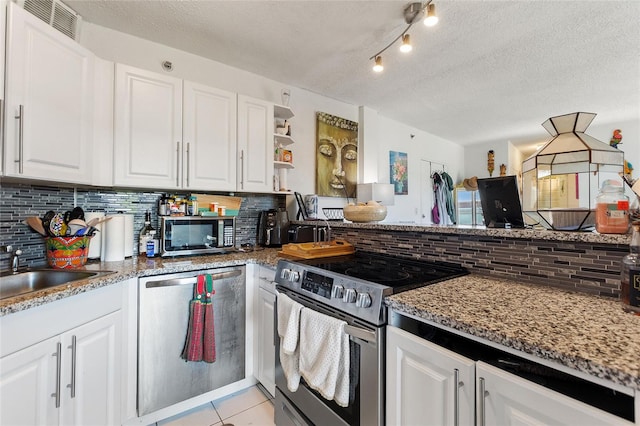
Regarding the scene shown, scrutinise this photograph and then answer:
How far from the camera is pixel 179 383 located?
1613 mm

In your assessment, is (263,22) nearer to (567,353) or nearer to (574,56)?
(567,353)

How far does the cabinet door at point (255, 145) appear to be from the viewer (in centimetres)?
222

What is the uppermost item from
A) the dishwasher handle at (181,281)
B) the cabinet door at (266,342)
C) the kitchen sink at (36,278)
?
the kitchen sink at (36,278)

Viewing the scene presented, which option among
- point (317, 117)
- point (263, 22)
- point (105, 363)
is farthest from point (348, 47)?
point (105, 363)

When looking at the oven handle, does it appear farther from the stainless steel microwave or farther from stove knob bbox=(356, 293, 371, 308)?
the stainless steel microwave

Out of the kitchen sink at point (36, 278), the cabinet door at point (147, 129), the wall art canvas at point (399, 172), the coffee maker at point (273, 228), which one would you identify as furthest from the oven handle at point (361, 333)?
the wall art canvas at point (399, 172)

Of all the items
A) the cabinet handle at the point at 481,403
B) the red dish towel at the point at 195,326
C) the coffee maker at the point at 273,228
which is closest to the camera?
the cabinet handle at the point at 481,403

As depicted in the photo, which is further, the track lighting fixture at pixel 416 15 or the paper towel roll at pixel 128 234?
the paper towel roll at pixel 128 234

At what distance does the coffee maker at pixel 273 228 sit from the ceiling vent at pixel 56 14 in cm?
171

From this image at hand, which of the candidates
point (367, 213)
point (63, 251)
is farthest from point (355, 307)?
point (63, 251)

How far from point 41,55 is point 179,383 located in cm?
187

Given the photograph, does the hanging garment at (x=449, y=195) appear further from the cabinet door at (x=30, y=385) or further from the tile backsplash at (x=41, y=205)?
the cabinet door at (x=30, y=385)

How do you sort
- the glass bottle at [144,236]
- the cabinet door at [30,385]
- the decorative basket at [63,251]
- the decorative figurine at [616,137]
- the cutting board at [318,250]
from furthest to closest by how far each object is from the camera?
the decorative figurine at [616,137] < the glass bottle at [144,236] < the cutting board at [318,250] < the decorative basket at [63,251] < the cabinet door at [30,385]

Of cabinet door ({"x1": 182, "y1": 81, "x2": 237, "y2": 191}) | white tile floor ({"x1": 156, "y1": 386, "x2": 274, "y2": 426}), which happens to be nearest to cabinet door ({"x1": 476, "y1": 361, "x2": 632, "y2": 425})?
white tile floor ({"x1": 156, "y1": 386, "x2": 274, "y2": 426})
